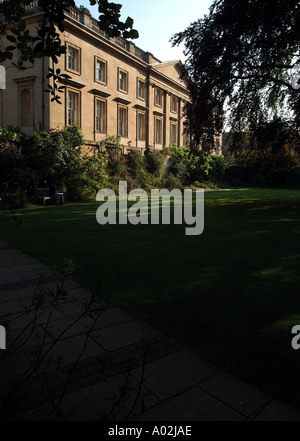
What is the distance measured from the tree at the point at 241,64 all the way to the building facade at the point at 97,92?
2.13 m

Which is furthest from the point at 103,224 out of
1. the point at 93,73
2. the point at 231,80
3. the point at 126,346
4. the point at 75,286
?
the point at 93,73

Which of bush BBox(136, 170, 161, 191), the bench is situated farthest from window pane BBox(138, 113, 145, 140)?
the bench

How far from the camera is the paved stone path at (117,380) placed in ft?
6.91

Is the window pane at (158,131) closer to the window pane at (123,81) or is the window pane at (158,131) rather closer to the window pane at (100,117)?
the window pane at (123,81)

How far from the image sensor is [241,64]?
14.2 meters

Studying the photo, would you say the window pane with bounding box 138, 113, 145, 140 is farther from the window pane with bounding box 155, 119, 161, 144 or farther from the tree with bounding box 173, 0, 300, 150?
the tree with bounding box 173, 0, 300, 150

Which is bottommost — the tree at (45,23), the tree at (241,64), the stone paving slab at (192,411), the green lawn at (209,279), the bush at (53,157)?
the stone paving slab at (192,411)

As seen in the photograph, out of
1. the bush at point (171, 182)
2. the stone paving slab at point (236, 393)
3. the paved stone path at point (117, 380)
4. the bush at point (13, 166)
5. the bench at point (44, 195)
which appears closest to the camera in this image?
the paved stone path at point (117, 380)

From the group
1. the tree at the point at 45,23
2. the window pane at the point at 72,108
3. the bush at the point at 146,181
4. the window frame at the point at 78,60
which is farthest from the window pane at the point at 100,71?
the tree at the point at 45,23

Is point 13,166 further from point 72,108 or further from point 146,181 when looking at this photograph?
point 146,181

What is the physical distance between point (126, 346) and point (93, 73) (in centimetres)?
2459

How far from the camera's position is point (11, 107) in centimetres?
2188

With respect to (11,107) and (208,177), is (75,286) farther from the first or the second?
(208,177)

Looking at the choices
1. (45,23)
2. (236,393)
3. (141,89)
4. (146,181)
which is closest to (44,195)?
(146,181)
